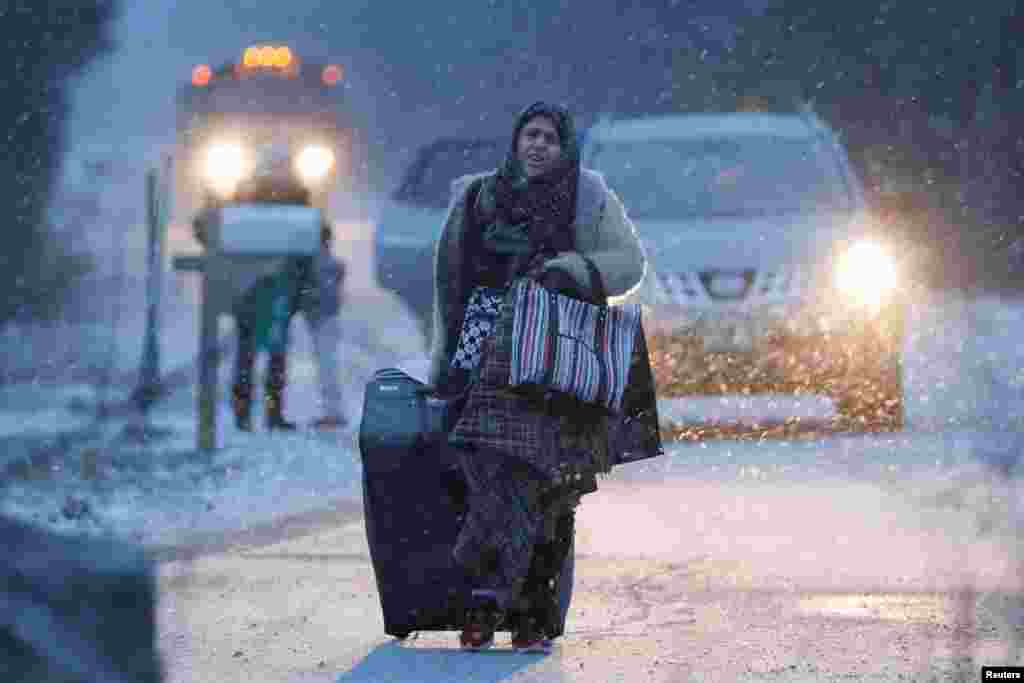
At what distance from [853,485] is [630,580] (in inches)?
117

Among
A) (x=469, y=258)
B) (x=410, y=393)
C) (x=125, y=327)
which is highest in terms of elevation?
(x=469, y=258)

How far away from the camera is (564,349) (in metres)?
6.17

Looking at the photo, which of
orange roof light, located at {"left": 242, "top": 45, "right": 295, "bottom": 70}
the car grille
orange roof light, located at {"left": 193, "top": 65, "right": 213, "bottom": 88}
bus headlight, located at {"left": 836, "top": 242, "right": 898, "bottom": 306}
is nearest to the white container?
the car grille

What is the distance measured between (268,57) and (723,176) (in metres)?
7.72

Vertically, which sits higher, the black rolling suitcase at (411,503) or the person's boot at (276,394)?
the black rolling suitcase at (411,503)

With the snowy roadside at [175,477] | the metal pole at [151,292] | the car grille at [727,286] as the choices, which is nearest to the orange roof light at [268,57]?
the snowy roadside at [175,477]

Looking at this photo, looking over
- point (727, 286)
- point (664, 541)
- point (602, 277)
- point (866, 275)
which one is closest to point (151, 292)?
point (727, 286)

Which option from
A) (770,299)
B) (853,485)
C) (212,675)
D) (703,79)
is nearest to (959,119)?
(703,79)

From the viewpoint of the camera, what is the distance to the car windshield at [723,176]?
13.2m

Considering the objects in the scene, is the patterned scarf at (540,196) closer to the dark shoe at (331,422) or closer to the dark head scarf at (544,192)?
the dark head scarf at (544,192)

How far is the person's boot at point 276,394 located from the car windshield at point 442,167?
1529 millimetres

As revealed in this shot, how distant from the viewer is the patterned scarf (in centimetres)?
641

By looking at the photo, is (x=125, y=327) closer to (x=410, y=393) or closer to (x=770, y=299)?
(x=770, y=299)

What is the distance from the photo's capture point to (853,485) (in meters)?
10.7
